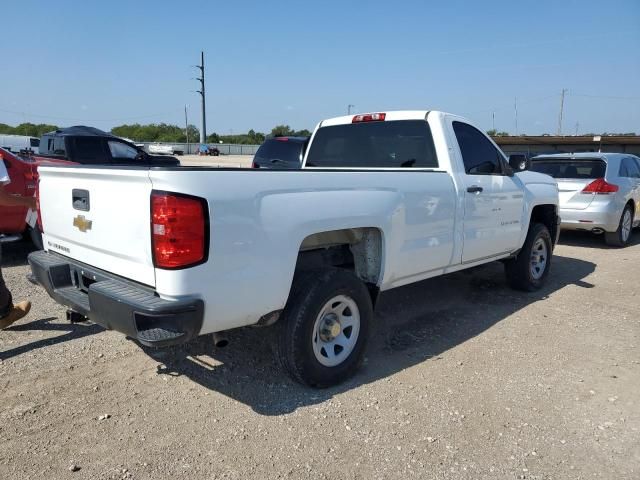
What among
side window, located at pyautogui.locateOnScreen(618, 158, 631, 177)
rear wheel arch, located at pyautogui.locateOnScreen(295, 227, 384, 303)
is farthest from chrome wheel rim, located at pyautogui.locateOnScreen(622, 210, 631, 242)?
rear wheel arch, located at pyautogui.locateOnScreen(295, 227, 384, 303)

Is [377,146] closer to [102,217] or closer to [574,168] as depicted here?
[102,217]

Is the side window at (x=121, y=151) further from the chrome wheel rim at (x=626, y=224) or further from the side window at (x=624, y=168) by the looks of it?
the chrome wheel rim at (x=626, y=224)

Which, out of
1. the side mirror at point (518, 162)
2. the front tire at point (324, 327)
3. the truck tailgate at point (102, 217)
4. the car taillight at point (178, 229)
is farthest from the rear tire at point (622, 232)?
the truck tailgate at point (102, 217)

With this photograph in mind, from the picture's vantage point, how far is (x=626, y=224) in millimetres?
9641

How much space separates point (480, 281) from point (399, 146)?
264cm

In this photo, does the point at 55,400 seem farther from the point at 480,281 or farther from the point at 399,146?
the point at 480,281

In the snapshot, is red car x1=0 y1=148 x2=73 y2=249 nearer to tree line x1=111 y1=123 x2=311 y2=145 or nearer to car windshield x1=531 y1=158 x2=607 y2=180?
car windshield x1=531 y1=158 x2=607 y2=180

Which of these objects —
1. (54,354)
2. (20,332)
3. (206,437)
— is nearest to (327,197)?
(206,437)

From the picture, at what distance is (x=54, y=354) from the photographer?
406 centimetres

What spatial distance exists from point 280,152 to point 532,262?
673 centimetres

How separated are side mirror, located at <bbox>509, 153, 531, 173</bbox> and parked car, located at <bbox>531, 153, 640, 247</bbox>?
13.7ft

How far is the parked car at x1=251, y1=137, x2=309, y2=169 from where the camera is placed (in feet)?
36.9

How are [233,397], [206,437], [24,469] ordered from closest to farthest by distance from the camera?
[24,469] < [206,437] < [233,397]

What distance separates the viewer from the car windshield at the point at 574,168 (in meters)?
9.16
